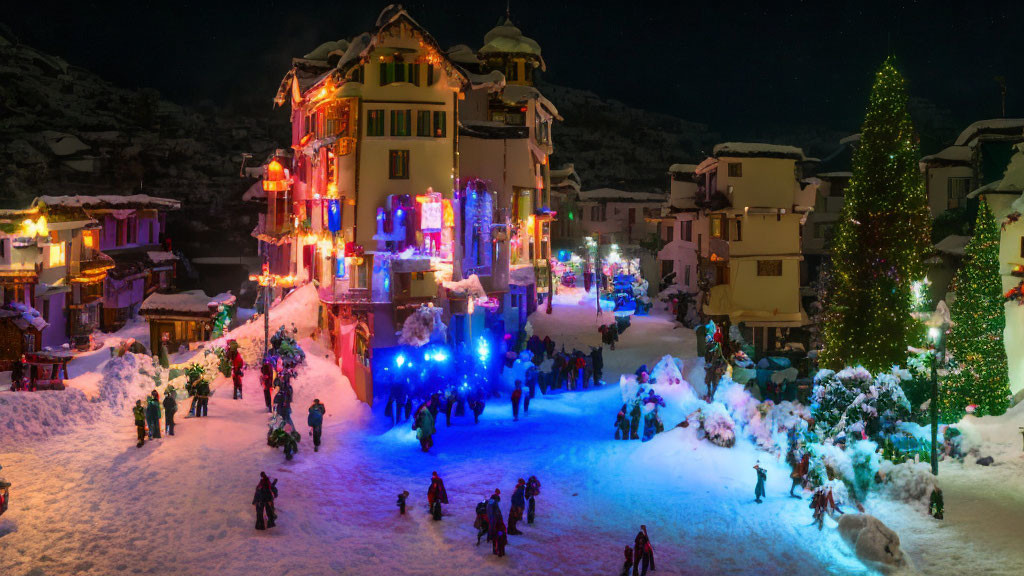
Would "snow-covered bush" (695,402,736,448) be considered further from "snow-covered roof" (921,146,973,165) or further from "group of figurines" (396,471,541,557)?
"snow-covered roof" (921,146,973,165)

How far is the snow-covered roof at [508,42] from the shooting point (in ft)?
164

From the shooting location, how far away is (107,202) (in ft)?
187

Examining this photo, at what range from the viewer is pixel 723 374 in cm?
3625

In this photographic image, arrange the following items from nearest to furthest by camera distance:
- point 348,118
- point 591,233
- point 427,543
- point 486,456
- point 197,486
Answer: point 427,543
point 197,486
point 486,456
point 348,118
point 591,233

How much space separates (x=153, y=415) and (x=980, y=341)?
3159 cm

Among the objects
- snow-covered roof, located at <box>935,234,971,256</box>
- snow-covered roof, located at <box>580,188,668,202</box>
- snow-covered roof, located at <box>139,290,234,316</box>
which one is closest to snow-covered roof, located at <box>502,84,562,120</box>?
snow-covered roof, located at <box>139,290,234,316</box>

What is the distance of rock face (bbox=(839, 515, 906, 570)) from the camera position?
21.4m

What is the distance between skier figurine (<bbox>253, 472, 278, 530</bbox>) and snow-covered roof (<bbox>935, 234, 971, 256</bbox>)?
41.9 metres

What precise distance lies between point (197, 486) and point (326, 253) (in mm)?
17934

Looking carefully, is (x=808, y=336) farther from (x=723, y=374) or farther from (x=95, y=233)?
(x=95, y=233)

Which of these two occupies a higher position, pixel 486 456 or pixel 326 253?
pixel 326 253

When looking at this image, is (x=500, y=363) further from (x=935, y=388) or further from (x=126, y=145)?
(x=126, y=145)

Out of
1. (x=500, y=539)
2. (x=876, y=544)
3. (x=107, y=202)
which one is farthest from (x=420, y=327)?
(x=107, y=202)

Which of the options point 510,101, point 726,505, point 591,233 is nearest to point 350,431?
point 726,505
